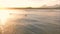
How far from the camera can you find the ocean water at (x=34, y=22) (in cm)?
116

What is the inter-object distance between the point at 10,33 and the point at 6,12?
0.16 metres

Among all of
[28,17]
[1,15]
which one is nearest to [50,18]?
[28,17]

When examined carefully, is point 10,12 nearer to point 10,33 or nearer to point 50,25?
point 10,33

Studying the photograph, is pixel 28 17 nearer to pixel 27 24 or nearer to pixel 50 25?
pixel 27 24

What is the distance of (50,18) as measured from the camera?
3.86 ft

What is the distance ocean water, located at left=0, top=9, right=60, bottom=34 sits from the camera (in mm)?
1164

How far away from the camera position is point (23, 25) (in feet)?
3.88

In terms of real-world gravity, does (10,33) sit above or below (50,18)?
below

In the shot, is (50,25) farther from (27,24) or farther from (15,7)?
(15,7)

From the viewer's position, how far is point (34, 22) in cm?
120

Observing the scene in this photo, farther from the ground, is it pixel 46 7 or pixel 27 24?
pixel 46 7

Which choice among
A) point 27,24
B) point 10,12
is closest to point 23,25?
point 27,24

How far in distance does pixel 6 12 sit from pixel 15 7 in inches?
3.2

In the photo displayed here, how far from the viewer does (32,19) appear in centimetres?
120
